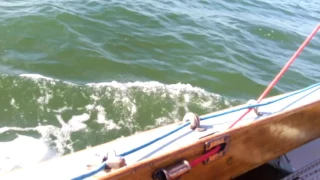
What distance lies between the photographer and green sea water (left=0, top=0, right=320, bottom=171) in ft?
17.7

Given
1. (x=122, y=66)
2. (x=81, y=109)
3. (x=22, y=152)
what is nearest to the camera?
(x=22, y=152)

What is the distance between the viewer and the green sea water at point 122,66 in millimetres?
5406

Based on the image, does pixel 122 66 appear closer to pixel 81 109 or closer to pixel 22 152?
pixel 81 109

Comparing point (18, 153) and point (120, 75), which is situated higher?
point (120, 75)

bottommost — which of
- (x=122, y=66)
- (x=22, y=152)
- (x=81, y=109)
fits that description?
(x=22, y=152)

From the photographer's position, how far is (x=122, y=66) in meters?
6.86

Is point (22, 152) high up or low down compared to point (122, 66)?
down

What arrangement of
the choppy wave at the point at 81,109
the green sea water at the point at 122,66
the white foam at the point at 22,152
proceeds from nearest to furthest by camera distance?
the white foam at the point at 22,152
the choppy wave at the point at 81,109
the green sea water at the point at 122,66

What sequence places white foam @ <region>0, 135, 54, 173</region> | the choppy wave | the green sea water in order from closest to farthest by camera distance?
white foam @ <region>0, 135, 54, 173</region> → the choppy wave → the green sea water

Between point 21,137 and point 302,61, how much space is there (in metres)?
6.50

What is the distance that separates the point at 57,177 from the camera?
203 centimetres

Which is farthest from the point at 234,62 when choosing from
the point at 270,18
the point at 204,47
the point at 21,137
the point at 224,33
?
the point at 21,137

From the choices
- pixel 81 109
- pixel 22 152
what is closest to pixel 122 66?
pixel 81 109

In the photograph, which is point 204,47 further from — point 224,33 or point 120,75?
point 120,75
